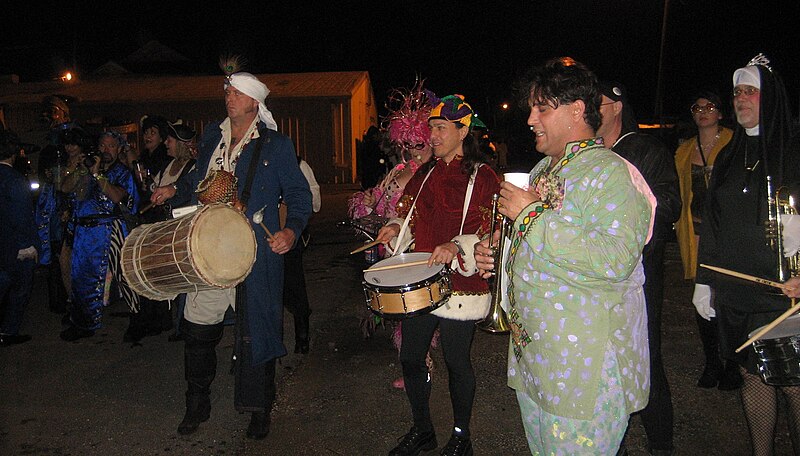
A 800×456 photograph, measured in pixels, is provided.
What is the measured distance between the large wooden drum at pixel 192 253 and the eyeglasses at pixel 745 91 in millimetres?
2671

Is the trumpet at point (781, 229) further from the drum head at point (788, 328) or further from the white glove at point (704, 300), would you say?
the white glove at point (704, 300)

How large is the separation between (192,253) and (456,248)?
137cm

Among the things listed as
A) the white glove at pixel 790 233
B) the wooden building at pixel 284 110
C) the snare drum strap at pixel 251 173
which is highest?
the wooden building at pixel 284 110

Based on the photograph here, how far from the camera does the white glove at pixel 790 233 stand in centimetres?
275

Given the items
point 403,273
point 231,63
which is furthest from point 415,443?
point 231,63

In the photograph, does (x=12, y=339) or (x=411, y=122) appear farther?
(x=12, y=339)

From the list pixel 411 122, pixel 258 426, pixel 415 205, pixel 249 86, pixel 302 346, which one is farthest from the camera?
pixel 302 346

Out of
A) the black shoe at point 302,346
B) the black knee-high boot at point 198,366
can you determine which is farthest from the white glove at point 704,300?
the black shoe at point 302,346

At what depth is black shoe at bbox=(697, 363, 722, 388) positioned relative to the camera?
441 cm

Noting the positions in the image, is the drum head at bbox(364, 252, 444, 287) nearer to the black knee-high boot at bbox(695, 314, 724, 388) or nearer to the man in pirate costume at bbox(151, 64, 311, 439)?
the man in pirate costume at bbox(151, 64, 311, 439)

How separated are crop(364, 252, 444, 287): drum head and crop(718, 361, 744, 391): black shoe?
8.64 feet

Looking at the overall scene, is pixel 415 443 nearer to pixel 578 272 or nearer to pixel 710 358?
pixel 578 272

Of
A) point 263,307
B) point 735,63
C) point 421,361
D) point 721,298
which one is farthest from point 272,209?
point 735,63

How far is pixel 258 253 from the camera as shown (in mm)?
3654
